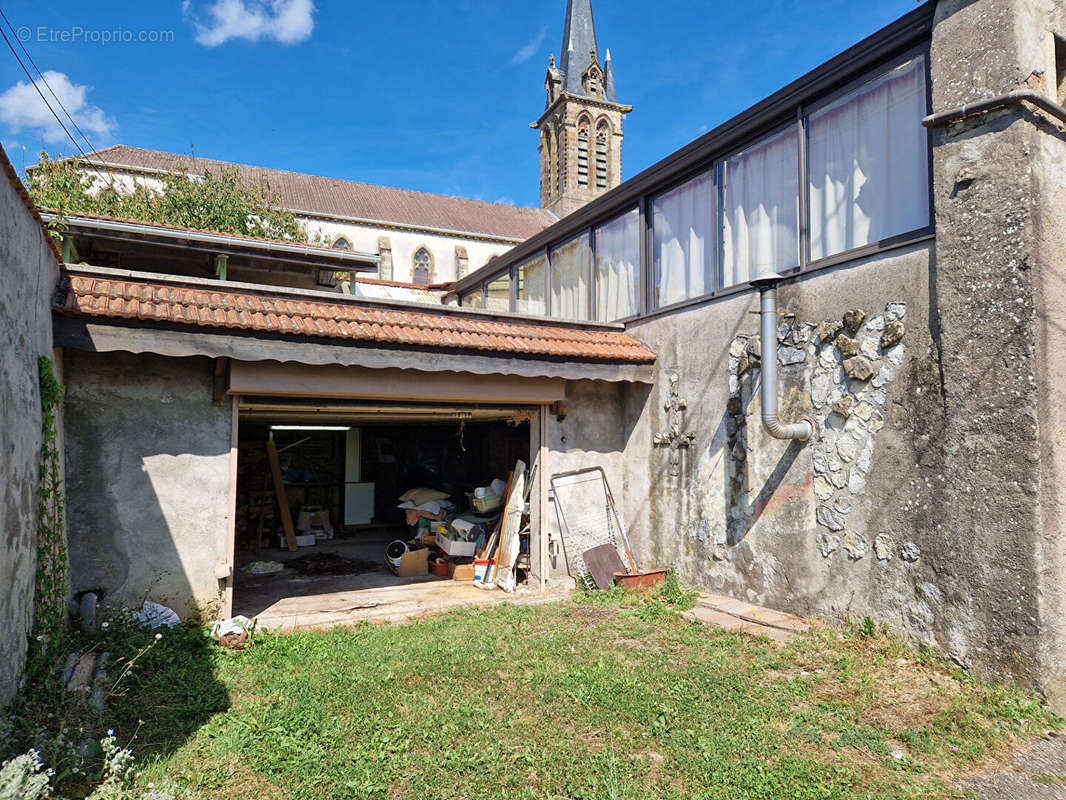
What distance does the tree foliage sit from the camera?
19234 mm

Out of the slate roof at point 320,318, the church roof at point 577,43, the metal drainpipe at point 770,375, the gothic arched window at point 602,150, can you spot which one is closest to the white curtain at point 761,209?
the metal drainpipe at point 770,375

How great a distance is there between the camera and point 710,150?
7867 millimetres


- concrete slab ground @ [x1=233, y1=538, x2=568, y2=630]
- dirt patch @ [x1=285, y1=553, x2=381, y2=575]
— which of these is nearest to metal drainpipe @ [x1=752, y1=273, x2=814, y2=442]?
concrete slab ground @ [x1=233, y1=538, x2=568, y2=630]

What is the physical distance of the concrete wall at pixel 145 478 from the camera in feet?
19.3

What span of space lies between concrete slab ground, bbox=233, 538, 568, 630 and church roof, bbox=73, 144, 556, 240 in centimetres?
2533

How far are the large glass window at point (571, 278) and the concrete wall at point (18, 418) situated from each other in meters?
6.94

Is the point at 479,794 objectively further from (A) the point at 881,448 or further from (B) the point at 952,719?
(A) the point at 881,448

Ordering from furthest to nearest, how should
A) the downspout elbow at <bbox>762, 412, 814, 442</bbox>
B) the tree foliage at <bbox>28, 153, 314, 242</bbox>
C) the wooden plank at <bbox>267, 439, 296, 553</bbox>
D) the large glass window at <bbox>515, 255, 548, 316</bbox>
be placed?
the tree foliage at <bbox>28, 153, 314, 242</bbox> → the wooden plank at <bbox>267, 439, 296, 553</bbox> → the large glass window at <bbox>515, 255, 548, 316</bbox> → the downspout elbow at <bbox>762, 412, 814, 442</bbox>

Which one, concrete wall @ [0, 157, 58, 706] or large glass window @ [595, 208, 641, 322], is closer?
concrete wall @ [0, 157, 58, 706]

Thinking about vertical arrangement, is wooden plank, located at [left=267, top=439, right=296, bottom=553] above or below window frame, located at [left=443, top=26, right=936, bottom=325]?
below

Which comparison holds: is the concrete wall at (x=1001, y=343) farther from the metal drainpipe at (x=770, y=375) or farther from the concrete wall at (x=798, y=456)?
the metal drainpipe at (x=770, y=375)

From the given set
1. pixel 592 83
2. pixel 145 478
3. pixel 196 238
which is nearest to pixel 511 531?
pixel 145 478

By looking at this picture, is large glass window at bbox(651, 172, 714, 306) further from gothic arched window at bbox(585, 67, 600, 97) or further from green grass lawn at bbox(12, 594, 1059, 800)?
gothic arched window at bbox(585, 67, 600, 97)

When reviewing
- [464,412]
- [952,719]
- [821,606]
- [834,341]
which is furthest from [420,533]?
[952,719]
